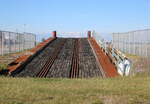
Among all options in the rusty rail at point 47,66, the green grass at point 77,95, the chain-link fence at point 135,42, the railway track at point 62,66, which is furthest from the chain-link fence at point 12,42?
the green grass at point 77,95

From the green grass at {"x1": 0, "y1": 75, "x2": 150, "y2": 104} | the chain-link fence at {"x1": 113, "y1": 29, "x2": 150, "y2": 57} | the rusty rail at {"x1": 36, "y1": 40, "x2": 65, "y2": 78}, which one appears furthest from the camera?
the chain-link fence at {"x1": 113, "y1": 29, "x2": 150, "y2": 57}

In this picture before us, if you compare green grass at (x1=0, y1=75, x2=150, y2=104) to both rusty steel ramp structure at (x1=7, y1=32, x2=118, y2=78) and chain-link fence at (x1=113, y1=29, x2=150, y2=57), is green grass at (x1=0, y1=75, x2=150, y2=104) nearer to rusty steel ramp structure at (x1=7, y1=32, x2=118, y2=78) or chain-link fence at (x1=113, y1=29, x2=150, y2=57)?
rusty steel ramp structure at (x1=7, y1=32, x2=118, y2=78)

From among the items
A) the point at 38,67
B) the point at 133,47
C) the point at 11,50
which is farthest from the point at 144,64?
the point at 11,50

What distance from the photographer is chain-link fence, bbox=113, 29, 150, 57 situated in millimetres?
25270

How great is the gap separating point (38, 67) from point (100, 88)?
10.1m

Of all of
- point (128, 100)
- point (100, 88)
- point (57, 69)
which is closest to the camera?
point (128, 100)

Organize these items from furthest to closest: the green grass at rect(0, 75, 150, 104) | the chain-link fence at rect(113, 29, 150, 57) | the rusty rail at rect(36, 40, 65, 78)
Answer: the chain-link fence at rect(113, 29, 150, 57) → the rusty rail at rect(36, 40, 65, 78) → the green grass at rect(0, 75, 150, 104)

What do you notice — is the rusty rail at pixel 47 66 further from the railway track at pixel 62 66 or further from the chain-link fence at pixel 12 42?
the chain-link fence at pixel 12 42

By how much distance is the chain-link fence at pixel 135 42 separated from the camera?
82.9 ft

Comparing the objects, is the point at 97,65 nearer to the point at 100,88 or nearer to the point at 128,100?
the point at 100,88

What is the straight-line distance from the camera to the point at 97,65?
23.6 meters

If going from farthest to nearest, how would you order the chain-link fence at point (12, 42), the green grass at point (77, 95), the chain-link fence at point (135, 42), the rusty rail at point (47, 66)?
the chain-link fence at point (12, 42) < the chain-link fence at point (135, 42) < the rusty rail at point (47, 66) < the green grass at point (77, 95)

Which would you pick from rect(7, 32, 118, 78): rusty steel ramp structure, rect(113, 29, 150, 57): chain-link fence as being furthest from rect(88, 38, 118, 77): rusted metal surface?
rect(113, 29, 150, 57): chain-link fence

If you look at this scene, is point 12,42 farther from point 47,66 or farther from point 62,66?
point 62,66
